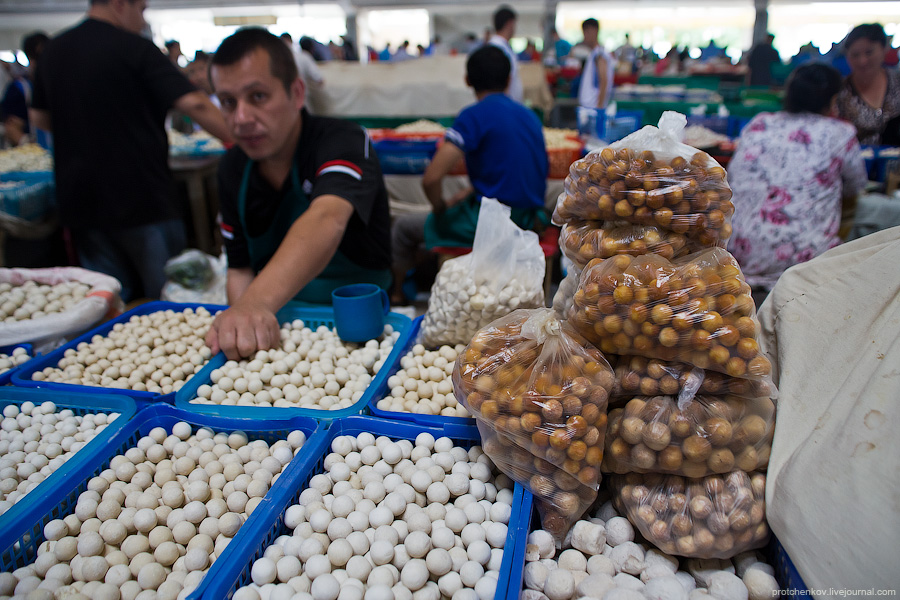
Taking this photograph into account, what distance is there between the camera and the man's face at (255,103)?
1703 mm

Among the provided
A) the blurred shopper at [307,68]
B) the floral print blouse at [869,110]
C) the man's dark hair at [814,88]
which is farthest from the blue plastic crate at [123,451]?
the blurred shopper at [307,68]

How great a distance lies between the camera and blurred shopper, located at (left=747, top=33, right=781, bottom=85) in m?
9.23

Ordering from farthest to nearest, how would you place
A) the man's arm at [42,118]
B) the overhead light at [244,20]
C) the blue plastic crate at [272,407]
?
the overhead light at [244,20]
the man's arm at [42,118]
the blue plastic crate at [272,407]

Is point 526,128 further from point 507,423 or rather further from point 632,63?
point 632,63

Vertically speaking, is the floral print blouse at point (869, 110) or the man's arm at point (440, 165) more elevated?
the floral print blouse at point (869, 110)

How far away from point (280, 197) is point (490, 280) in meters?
1.04

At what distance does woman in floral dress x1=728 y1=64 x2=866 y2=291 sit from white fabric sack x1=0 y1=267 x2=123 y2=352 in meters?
2.98

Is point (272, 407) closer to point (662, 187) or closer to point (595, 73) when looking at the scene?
point (662, 187)

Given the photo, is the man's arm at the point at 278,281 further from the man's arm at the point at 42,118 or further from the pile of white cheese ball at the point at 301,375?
the man's arm at the point at 42,118

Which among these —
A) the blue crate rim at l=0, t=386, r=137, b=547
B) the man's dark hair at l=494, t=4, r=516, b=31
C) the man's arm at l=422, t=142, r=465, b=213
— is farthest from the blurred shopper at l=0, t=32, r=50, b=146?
the blue crate rim at l=0, t=386, r=137, b=547

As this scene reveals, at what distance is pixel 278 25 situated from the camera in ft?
53.5

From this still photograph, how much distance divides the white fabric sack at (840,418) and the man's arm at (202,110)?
8.12 ft

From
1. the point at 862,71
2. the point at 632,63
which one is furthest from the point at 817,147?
the point at 632,63

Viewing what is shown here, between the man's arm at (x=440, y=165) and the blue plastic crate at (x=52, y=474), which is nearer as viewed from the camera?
the blue plastic crate at (x=52, y=474)
